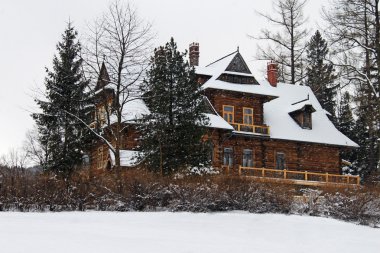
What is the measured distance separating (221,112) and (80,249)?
81.6ft

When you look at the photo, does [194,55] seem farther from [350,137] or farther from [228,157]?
[350,137]

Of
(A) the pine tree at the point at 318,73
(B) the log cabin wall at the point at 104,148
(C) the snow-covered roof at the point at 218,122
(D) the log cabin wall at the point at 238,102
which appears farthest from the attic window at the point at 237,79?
(A) the pine tree at the point at 318,73

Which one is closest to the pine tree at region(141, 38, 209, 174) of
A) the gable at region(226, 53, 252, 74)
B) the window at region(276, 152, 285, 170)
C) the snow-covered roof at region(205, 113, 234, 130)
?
the snow-covered roof at region(205, 113, 234, 130)

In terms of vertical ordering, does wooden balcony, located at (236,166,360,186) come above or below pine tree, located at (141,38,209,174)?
below

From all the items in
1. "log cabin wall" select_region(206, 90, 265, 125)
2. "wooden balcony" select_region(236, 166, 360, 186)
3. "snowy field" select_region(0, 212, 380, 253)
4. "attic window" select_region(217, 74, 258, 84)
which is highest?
"attic window" select_region(217, 74, 258, 84)

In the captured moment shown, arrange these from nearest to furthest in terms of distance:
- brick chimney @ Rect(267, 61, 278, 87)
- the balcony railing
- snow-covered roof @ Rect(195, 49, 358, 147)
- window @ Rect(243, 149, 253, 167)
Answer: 1. the balcony railing
2. snow-covered roof @ Rect(195, 49, 358, 147)
3. window @ Rect(243, 149, 253, 167)
4. brick chimney @ Rect(267, 61, 278, 87)

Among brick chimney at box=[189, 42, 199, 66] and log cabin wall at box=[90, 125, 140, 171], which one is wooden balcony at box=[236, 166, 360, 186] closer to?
log cabin wall at box=[90, 125, 140, 171]

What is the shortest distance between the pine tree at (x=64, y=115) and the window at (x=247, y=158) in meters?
11.1

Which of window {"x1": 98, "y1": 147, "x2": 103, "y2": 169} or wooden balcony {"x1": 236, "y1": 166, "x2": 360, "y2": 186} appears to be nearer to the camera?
wooden balcony {"x1": 236, "y1": 166, "x2": 360, "y2": 186}

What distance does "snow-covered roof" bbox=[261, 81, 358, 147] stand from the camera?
37.2 meters

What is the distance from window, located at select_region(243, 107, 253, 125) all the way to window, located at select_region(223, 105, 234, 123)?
3.24ft

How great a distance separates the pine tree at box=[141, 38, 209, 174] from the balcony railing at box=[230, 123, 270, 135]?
31.8ft

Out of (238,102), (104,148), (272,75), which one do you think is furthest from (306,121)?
(104,148)

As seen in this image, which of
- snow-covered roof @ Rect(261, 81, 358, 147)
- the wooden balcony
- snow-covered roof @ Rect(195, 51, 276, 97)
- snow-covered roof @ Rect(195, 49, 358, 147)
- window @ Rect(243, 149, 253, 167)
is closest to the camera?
the wooden balcony
